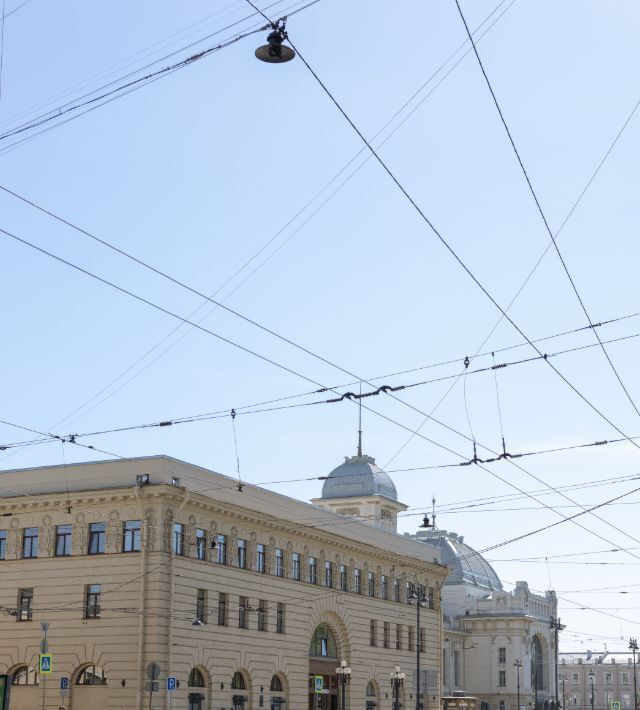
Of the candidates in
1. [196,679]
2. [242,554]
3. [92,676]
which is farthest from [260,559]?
[92,676]

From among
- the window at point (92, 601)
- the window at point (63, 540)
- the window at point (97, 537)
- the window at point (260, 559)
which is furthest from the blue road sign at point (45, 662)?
the window at point (260, 559)

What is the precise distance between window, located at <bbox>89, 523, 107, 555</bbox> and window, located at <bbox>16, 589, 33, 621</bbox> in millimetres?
3497

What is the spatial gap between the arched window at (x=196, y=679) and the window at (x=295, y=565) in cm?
931

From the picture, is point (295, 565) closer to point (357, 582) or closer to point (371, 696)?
point (357, 582)

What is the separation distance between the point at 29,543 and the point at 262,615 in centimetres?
1157

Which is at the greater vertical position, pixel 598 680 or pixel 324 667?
pixel 324 667

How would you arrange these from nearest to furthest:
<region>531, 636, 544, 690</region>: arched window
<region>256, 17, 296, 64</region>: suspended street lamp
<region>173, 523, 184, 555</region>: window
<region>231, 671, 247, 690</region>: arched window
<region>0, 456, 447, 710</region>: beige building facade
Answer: <region>256, 17, 296, 64</region>: suspended street lamp → <region>0, 456, 447, 710</region>: beige building facade → <region>173, 523, 184, 555</region>: window → <region>231, 671, 247, 690</region>: arched window → <region>531, 636, 544, 690</region>: arched window

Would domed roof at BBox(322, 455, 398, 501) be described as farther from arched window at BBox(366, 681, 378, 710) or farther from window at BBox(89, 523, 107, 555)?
window at BBox(89, 523, 107, 555)

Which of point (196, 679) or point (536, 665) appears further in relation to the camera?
point (536, 665)

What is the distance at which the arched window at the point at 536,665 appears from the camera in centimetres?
11838

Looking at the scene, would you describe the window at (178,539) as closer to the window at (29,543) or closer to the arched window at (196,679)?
the arched window at (196,679)

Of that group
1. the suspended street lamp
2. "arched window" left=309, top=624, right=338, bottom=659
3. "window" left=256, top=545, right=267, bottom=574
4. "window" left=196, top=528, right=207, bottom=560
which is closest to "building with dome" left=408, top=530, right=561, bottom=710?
"arched window" left=309, top=624, right=338, bottom=659

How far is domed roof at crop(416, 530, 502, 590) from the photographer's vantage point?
121m

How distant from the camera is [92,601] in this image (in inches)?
1928
